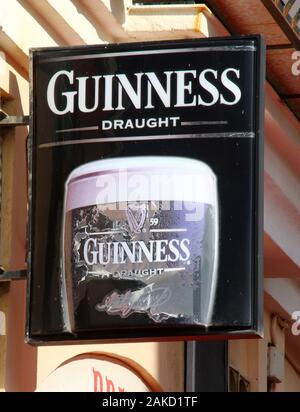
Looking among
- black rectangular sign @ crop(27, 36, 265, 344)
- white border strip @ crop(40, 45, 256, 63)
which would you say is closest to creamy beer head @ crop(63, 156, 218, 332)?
black rectangular sign @ crop(27, 36, 265, 344)

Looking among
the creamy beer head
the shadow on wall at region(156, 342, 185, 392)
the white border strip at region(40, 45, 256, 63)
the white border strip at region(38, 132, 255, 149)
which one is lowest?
the shadow on wall at region(156, 342, 185, 392)

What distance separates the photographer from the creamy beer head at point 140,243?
9.80 metres

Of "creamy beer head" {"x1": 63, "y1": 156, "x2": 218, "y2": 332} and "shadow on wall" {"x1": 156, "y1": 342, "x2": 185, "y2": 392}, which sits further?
"shadow on wall" {"x1": 156, "y1": 342, "x2": 185, "y2": 392}

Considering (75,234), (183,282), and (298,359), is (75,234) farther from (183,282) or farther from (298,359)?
(298,359)

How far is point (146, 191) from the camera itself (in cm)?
999

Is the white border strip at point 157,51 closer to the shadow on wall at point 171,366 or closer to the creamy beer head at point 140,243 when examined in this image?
the creamy beer head at point 140,243

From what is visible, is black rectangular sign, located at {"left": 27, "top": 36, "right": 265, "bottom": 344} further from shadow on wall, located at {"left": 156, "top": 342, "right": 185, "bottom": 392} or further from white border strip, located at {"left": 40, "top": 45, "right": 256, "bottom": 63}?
shadow on wall, located at {"left": 156, "top": 342, "right": 185, "bottom": 392}

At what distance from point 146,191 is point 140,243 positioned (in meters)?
0.32

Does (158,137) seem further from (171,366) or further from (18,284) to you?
(171,366)

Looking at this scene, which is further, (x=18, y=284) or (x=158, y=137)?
(x=18, y=284)

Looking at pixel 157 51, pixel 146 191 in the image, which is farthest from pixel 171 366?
pixel 157 51

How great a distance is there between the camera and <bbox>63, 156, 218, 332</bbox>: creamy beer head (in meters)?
9.80

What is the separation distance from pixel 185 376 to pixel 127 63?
4321 millimetres

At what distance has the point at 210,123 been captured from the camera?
1008 centimetres
